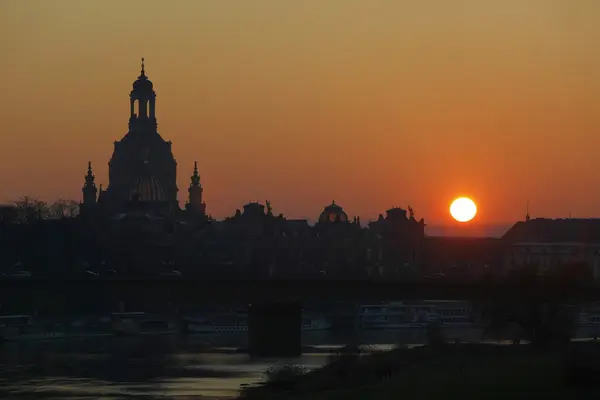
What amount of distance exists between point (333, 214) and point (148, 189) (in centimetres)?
2021

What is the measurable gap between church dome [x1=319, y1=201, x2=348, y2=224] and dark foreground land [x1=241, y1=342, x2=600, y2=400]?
4381 inches

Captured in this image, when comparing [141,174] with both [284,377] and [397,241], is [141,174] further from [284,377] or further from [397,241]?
[284,377]

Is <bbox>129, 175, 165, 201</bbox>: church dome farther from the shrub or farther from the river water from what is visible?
the shrub

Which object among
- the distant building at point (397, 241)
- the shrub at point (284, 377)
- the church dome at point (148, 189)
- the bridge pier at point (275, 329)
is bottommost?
the shrub at point (284, 377)

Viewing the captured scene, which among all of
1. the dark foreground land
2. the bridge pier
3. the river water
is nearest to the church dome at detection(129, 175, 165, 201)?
the river water

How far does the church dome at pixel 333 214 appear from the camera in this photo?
19316 centimetres

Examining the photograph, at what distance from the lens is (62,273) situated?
130250 millimetres

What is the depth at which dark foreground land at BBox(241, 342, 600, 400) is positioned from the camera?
48594mm

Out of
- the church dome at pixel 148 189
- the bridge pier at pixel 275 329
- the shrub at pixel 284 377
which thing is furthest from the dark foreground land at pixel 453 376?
the church dome at pixel 148 189

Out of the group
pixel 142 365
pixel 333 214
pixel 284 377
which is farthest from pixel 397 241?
pixel 284 377

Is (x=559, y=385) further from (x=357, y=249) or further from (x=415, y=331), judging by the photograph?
(x=357, y=249)

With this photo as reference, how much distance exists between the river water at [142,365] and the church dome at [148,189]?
238 ft

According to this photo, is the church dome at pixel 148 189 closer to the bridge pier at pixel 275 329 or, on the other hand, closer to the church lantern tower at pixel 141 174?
the church lantern tower at pixel 141 174

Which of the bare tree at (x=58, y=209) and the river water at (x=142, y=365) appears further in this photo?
the bare tree at (x=58, y=209)
